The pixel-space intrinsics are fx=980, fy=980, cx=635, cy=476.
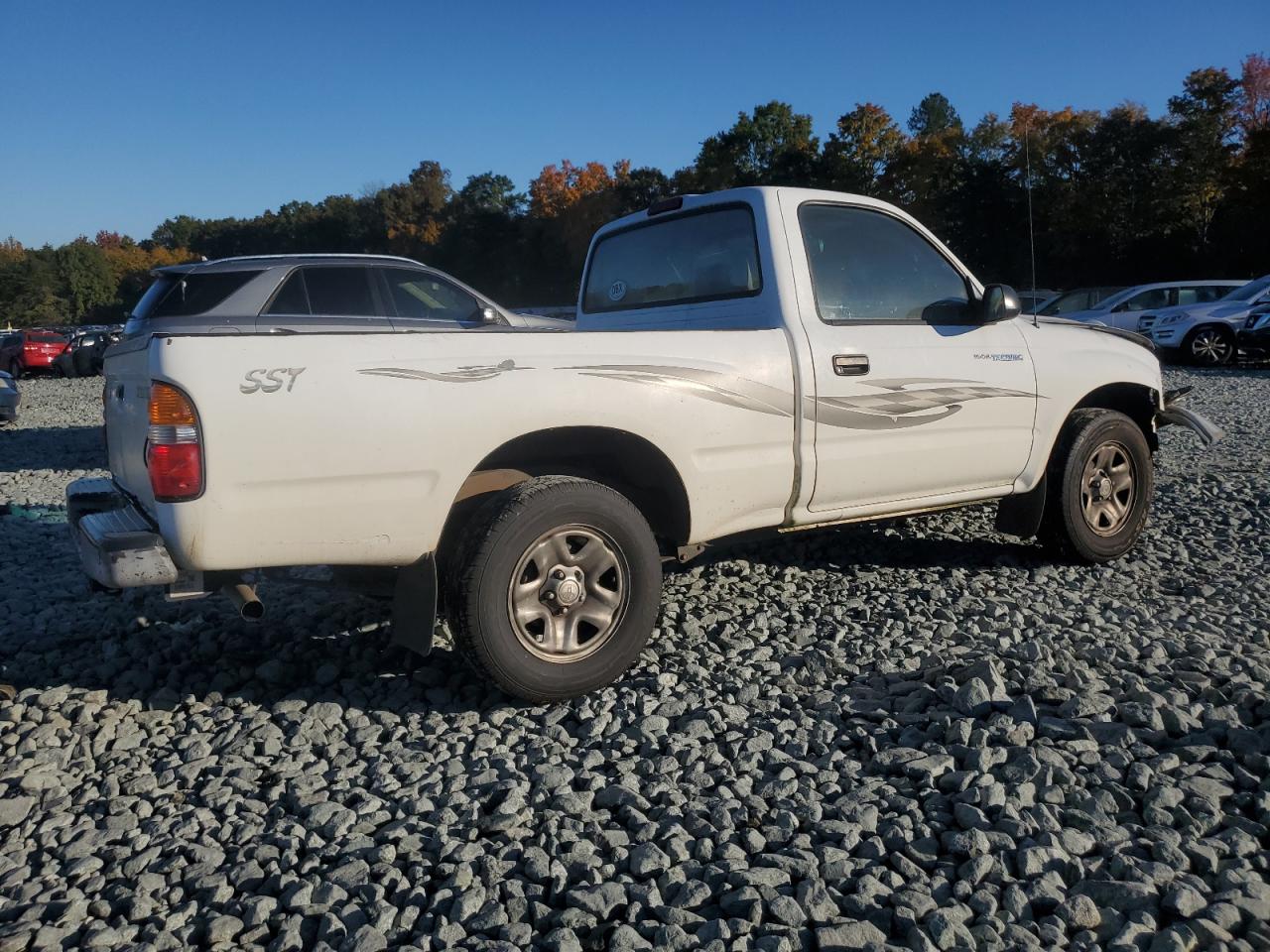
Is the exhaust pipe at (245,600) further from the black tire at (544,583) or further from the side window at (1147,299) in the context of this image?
the side window at (1147,299)

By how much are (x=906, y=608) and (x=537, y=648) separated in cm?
199

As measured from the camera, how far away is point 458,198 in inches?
2980

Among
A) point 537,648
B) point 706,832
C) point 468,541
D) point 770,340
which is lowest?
point 706,832

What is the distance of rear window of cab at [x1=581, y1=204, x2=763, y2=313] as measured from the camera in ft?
15.4

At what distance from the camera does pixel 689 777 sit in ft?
10.4

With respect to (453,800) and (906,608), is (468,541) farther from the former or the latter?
(906,608)

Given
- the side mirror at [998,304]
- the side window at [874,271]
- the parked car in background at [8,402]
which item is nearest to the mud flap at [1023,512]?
the side mirror at [998,304]

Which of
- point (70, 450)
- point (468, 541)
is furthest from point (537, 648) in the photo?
point (70, 450)

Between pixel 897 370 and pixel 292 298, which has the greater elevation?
pixel 292 298

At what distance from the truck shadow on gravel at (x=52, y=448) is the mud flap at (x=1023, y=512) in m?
8.28

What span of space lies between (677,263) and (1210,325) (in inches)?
649

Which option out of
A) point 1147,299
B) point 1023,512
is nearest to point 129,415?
point 1023,512

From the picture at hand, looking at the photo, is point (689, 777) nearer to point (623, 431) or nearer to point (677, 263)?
point (623, 431)

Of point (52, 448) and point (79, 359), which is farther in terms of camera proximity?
point (79, 359)
